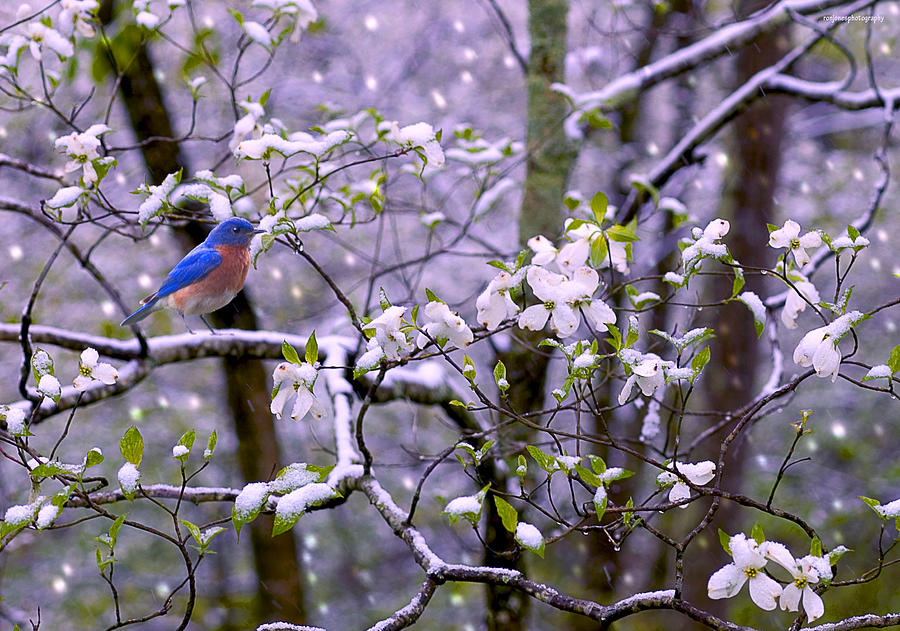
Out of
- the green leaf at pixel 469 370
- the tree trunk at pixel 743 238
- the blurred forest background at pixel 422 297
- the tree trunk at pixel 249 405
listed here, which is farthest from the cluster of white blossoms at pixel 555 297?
the tree trunk at pixel 743 238

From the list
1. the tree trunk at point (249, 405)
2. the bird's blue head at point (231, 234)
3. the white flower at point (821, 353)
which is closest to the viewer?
the bird's blue head at point (231, 234)

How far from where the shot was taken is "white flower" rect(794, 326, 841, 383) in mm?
1013

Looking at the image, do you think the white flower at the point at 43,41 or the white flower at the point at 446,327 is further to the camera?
the white flower at the point at 43,41

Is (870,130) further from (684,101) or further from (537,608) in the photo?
(537,608)

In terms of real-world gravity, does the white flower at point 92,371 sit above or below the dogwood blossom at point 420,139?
below

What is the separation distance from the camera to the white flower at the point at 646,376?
115 cm

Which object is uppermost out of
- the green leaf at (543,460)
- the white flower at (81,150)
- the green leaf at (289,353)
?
the white flower at (81,150)

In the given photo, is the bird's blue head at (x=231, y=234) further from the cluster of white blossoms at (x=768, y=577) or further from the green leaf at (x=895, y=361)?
the green leaf at (x=895, y=361)

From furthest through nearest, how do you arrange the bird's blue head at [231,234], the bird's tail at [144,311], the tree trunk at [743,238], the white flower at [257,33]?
the tree trunk at [743,238] < the white flower at [257,33] < the bird's blue head at [231,234] < the bird's tail at [144,311]

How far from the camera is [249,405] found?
12.7 feet

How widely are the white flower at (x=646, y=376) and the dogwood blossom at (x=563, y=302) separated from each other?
0.10 metres

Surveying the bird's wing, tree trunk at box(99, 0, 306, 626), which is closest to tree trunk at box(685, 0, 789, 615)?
tree trunk at box(99, 0, 306, 626)

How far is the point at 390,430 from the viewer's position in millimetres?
6309

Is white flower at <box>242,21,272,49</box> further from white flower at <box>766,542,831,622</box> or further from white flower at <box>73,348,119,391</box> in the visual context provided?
white flower at <box>766,542,831,622</box>
